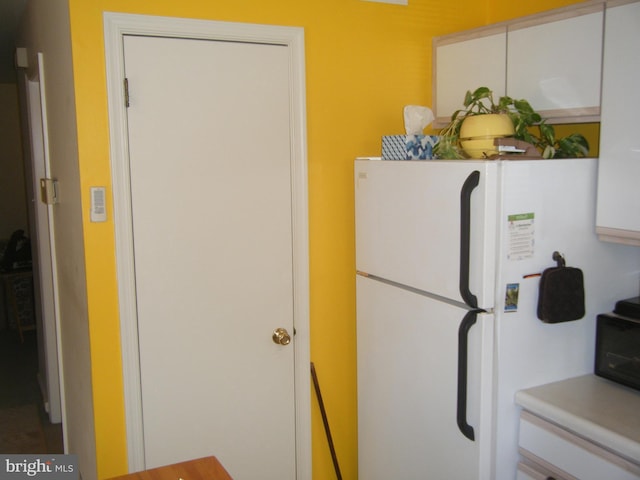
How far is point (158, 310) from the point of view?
2367 mm

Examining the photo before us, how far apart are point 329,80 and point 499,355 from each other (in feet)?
4.48

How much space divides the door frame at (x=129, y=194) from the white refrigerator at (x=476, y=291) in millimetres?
354

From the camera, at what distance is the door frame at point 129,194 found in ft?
7.20

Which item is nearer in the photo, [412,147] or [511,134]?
[511,134]

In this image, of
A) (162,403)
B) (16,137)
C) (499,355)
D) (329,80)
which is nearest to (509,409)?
(499,355)

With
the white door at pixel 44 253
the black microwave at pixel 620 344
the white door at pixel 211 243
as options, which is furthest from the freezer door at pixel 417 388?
the white door at pixel 44 253

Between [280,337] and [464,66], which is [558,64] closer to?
[464,66]

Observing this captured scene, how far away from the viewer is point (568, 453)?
6.26 feet

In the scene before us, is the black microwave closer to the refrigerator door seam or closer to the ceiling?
the refrigerator door seam

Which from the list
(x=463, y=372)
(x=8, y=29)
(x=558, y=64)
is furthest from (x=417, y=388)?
(x=8, y=29)

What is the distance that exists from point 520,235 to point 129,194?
1.43 meters

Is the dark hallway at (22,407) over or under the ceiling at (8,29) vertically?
under

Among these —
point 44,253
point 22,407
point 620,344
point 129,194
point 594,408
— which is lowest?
point 22,407

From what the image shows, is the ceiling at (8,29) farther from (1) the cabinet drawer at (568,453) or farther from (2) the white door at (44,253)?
(1) the cabinet drawer at (568,453)
